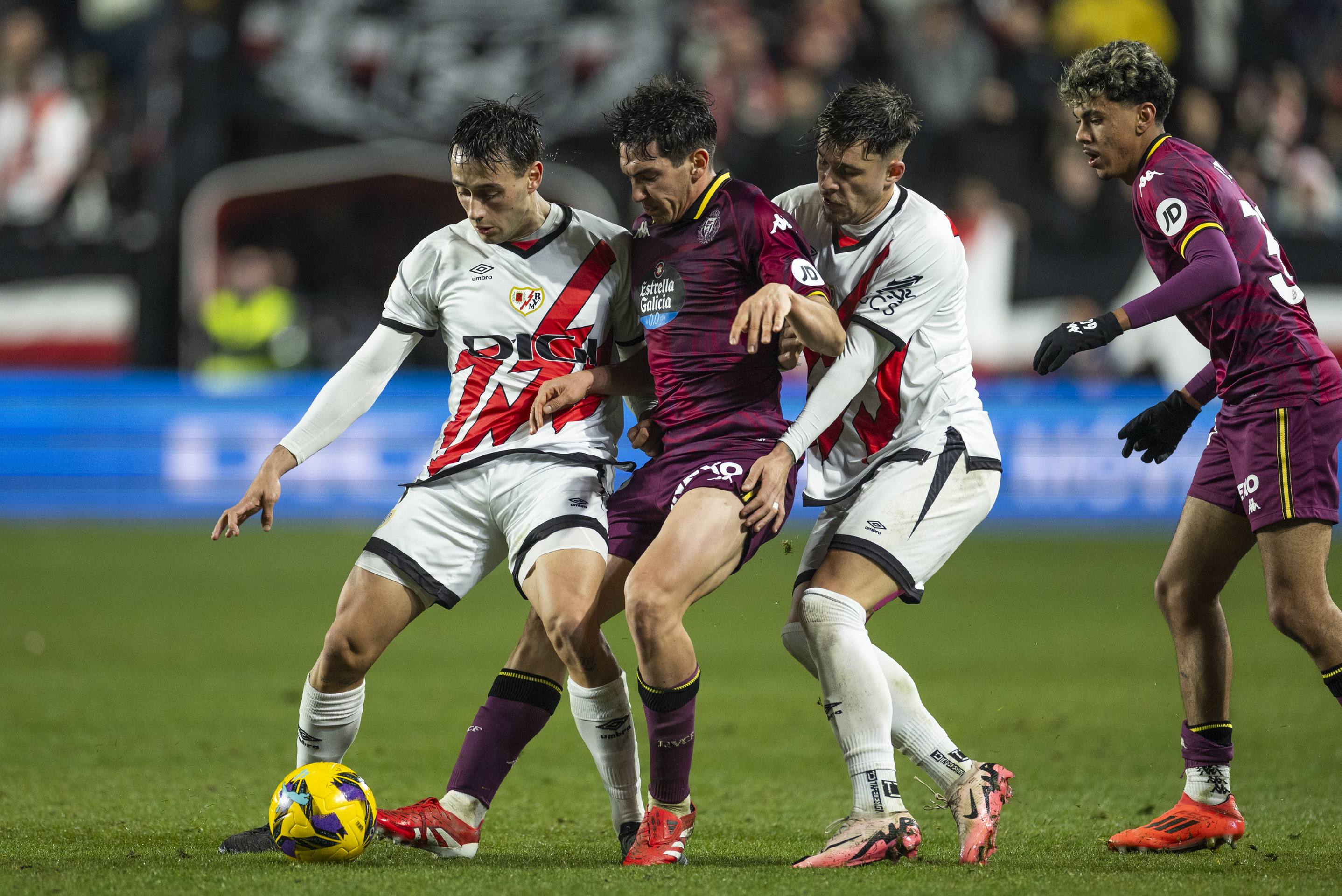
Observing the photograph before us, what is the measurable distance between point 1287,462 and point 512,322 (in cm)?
223

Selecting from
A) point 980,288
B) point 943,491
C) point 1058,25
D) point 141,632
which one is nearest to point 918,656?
point 943,491

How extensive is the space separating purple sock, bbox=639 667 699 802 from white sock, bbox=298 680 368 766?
2.78ft

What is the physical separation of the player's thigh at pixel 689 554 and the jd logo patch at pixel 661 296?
535mm

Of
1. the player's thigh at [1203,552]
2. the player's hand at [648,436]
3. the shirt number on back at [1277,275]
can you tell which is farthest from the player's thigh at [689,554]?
the shirt number on back at [1277,275]

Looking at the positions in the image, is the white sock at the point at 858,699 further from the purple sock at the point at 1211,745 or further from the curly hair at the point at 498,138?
the curly hair at the point at 498,138

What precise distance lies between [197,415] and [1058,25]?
9.64 m

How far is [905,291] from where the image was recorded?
4293 millimetres

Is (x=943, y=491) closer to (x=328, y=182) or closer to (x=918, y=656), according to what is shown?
(x=918, y=656)

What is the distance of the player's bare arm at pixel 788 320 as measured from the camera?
390cm

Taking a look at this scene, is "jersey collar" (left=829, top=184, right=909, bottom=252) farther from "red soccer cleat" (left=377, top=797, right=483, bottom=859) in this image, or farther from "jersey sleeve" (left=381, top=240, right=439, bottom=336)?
"red soccer cleat" (left=377, top=797, right=483, bottom=859)

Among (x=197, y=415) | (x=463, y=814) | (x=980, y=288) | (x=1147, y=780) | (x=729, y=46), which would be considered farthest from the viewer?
(x=729, y=46)

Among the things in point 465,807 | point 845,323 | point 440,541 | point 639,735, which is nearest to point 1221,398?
point 845,323

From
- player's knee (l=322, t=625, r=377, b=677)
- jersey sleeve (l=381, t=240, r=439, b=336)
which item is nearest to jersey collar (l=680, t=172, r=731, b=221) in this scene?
jersey sleeve (l=381, t=240, r=439, b=336)

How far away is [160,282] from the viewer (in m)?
14.7
